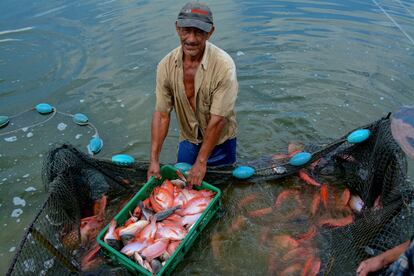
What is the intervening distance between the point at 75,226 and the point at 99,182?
755mm

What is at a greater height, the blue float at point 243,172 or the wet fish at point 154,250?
the blue float at point 243,172

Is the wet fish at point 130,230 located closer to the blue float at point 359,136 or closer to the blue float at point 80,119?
the blue float at point 359,136

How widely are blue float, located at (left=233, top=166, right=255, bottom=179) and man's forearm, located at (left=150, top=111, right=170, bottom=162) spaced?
3.31 feet

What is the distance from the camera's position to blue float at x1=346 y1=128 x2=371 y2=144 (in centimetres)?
400

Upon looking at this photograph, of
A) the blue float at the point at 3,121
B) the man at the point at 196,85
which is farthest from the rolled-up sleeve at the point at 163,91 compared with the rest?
the blue float at the point at 3,121

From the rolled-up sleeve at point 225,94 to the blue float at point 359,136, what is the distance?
163 cm

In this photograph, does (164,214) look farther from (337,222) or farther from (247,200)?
(337,222)

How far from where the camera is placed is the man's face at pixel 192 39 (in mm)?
3262

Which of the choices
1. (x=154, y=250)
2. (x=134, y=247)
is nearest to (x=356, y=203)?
(x=154, y=250)

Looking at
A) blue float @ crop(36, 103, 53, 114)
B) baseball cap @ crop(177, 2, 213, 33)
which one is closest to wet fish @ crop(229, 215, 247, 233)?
baseball cap @ crop(177, 2, 213, 33)

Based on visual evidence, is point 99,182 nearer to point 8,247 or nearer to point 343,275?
point 8,247

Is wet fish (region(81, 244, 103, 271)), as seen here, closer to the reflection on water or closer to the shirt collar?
the reflection on water

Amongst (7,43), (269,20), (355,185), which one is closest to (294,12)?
(269,20)

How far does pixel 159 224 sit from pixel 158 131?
1145 mm
